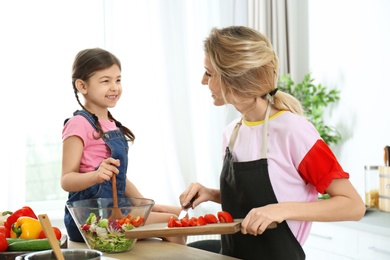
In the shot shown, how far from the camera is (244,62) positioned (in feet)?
6.68

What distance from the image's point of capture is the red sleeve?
1953mm

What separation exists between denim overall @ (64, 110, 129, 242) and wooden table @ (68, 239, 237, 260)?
0.33 ft

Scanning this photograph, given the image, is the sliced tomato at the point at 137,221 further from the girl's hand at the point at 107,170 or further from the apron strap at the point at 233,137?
the apron strap at the point at 233,137

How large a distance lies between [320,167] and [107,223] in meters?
0.66

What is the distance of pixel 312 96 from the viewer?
4344 mm

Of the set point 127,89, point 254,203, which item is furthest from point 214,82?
point 127,89

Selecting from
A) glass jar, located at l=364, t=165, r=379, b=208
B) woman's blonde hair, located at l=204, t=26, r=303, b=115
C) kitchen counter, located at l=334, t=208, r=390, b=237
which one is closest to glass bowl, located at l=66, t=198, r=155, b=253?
woman's blonde hair, located at l=204, t=26, r=303, b=115

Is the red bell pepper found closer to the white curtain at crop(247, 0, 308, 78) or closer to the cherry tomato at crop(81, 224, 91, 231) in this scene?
the cherry tomato at crop(81, 224, 91, 231)

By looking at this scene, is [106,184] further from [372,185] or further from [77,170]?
[372,185]

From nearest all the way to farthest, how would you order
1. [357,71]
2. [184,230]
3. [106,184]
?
1. [184,230]
2. [106,184]
3. [357,71]

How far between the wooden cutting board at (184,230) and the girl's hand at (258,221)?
2 centimetres

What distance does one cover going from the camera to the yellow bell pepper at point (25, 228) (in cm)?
197

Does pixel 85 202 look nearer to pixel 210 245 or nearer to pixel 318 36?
pixel 210 245

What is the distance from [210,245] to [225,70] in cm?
94
